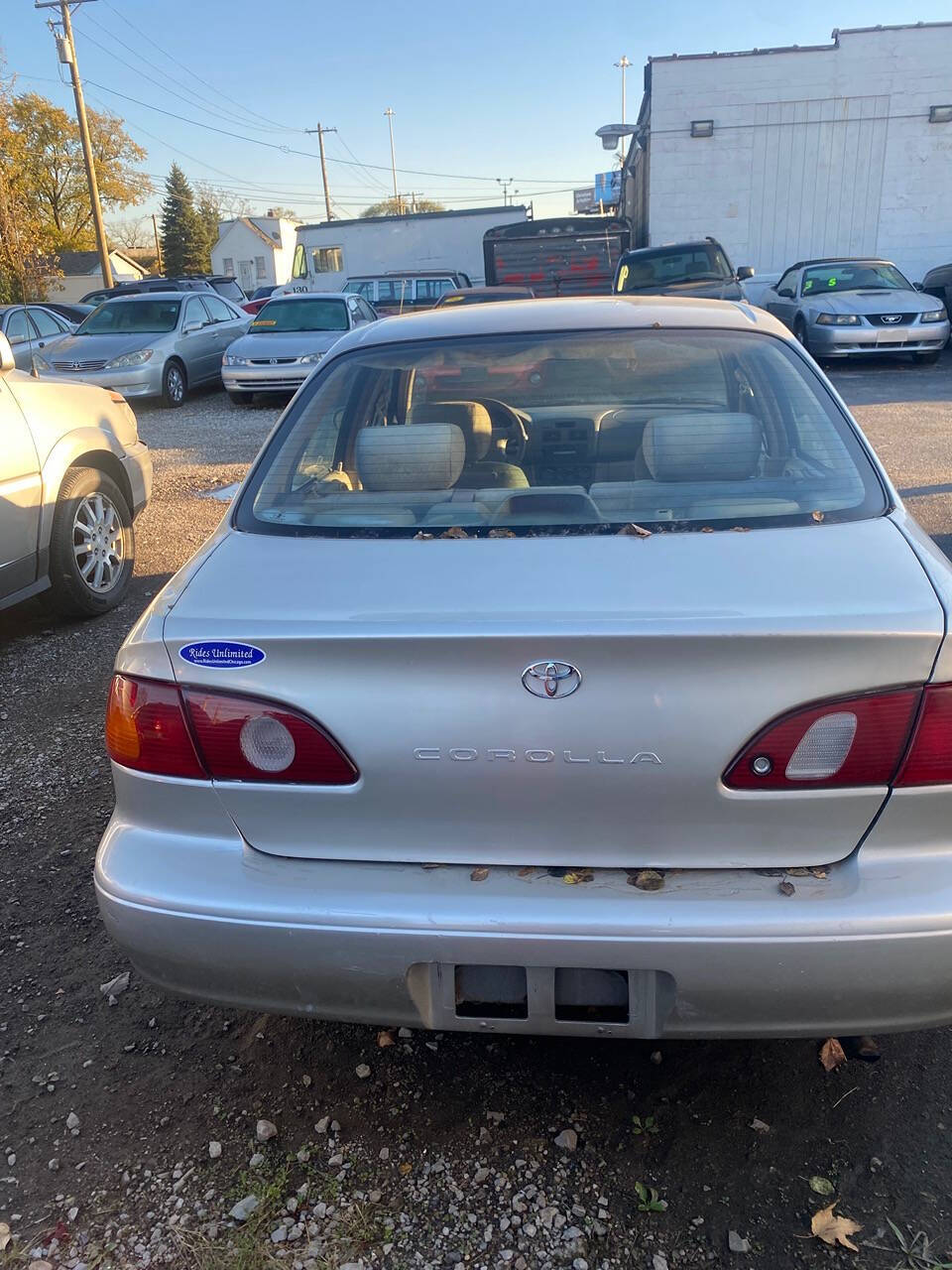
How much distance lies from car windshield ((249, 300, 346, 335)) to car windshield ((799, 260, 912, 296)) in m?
7.07

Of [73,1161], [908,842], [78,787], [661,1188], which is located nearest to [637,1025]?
[661,1188]

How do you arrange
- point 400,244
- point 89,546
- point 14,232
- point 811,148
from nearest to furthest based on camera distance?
1. point 89,546
2. point 14,232
3. point 811,148
4. point 400,244

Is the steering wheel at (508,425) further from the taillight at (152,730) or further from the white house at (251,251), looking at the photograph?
the white house at (251,251)

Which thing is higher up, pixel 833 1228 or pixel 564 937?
pixel 564 937

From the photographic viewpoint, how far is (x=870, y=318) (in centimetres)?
1360

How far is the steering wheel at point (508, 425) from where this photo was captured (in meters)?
2.82

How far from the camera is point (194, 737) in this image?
1876 millimetres

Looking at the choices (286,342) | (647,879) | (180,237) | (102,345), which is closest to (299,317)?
(286,342)

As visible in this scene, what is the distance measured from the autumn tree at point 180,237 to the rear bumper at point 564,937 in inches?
3048

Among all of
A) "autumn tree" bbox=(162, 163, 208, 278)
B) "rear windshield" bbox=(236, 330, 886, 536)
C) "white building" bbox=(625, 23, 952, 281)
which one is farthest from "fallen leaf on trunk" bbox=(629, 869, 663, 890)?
"autumn tree" bbox=(162, 163, 208, 278)

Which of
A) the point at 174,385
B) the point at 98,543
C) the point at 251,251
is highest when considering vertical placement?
the point at 251,251

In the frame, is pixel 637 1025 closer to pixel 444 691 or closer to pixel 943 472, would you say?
pixel 444 691

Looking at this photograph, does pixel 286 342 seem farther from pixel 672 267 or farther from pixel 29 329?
pixel 672 267

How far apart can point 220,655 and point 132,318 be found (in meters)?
13.3
